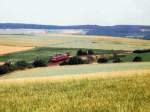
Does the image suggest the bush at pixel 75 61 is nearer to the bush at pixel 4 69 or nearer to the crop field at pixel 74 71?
the bush at pixel 4 69

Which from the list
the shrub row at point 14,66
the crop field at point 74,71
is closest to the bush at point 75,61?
the shrub row at point 14,66

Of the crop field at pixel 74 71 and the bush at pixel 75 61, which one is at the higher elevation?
the crop field at pixel 74 71

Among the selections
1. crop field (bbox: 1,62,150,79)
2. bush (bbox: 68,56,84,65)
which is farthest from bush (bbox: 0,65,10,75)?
bush (bbox: 68,56,84,65)

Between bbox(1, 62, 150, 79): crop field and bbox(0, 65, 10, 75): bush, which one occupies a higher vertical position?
bbox(1, 62, 150, 79): crop field

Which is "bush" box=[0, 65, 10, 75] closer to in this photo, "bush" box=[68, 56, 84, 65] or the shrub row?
the shrub row

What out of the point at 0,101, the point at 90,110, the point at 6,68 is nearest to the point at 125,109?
the point at 90,110

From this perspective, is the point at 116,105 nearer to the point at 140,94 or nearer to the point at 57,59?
the point at 140,94

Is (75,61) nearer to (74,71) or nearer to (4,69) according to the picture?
(4,69)

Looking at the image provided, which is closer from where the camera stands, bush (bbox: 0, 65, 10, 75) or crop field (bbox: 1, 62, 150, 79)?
crop field (bbox: 1, 62, 150, 79)

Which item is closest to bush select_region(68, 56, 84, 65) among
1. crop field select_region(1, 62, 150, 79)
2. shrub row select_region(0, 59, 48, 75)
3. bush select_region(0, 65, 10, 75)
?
shrub row select_region(0, 59, 48, 75)

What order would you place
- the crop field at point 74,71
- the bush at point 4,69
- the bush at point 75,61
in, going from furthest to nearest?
the bush at point 75,61, the bush at point 4,69, the crop field at point 74,71

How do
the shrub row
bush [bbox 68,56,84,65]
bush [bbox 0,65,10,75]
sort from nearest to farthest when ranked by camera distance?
bush [bbox 0,65,10,75], the shrub row, bush [bbox 68,56,84,65]

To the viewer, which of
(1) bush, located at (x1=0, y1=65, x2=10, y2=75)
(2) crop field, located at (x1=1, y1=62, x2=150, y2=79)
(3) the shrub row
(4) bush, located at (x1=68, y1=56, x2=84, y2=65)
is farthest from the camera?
(4) bush, located at (x1=68, y1=56, x2=84, y2=65)

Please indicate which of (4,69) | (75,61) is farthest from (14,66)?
(75,61)
